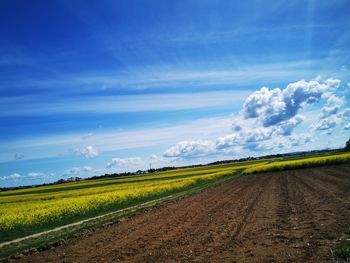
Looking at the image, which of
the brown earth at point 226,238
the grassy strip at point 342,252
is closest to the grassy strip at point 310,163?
the brown earth at point 226,238

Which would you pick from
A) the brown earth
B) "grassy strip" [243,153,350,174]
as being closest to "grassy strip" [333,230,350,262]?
the brown earth

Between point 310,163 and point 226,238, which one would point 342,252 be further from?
point 310,163

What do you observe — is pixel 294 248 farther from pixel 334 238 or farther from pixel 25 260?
pixel 25 260

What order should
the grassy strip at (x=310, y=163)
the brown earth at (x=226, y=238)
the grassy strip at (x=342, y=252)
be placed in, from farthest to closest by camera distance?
the grassy strip at (x=310, y=163) < the brown earth at (x=226, y=238) < the grassy strip at (x=342, y=252)

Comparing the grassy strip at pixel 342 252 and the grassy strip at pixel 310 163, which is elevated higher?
the grassy strip at pixel 310 163

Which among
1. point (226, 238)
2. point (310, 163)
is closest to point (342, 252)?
point (226, 238)

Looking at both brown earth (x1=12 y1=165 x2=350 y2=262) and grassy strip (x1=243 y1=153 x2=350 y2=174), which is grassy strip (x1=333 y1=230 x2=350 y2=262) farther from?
grassy strip (x1=243 y1=153 x2=350 y2=174)

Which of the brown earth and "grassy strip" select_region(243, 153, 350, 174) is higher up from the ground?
"grassy strip" select_region(243, 153, 350, 174)

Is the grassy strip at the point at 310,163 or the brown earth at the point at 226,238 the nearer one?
the brown earth at the point at 226,238

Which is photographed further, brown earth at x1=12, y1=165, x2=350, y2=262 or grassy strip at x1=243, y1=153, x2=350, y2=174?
grassy strip at x1=243, y1=153, x2=350, y2=174

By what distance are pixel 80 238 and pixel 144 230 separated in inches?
125

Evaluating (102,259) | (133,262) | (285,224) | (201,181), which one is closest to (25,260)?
(102,259)

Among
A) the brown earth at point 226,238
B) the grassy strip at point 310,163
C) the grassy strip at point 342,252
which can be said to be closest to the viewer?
the grassy strip at point 342,252

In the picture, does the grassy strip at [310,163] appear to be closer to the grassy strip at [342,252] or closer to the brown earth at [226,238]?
the brown earth at [226,238]
